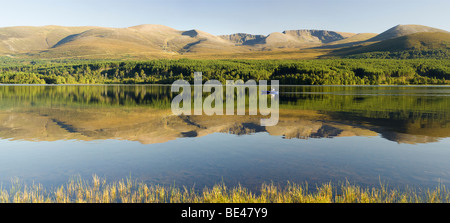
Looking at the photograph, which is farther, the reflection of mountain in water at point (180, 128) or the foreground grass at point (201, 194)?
the reflection of mountain in water at point (180, 128)

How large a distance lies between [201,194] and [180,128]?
17.3m

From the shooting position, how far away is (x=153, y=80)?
199 m

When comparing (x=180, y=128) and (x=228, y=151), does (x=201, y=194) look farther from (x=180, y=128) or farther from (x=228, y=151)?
(x=180, y=128)

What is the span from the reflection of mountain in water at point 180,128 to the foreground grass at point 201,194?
404 inches

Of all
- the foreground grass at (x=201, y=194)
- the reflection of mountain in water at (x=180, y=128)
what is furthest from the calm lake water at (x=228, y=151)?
the foreground grass at (x=201, y=194)

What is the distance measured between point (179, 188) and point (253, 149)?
842cm

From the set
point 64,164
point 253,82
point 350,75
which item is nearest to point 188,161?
point 64,164

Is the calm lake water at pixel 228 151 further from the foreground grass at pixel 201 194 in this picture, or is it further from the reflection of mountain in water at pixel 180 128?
the foreground grass at pixel 201 194

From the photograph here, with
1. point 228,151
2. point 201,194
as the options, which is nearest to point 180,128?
point 228,151

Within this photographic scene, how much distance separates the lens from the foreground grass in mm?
11992

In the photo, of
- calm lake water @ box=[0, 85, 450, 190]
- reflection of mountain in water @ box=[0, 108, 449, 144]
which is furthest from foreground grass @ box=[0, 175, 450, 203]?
reflection of mountain in water @ box=[0, 108, 449, 144]

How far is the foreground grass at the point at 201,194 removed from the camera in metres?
12.0

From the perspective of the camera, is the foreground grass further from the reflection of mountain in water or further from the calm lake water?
the reflection of mountain in water

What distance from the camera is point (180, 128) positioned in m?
30.0
